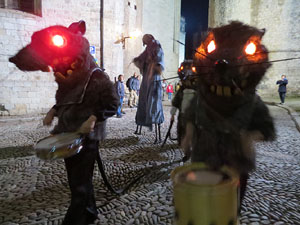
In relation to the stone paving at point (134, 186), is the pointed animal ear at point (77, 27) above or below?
above

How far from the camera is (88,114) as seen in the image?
192cm

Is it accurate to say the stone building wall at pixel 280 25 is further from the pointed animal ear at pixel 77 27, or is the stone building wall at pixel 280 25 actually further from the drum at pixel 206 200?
the drum at pixel 206 200

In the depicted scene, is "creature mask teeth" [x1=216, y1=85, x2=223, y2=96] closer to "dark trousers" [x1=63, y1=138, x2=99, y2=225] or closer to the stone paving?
the stone paving

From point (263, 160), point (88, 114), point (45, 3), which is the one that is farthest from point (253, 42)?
point (45, 3)

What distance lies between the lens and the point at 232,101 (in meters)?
1.66

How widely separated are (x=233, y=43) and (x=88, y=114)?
4.05 ft

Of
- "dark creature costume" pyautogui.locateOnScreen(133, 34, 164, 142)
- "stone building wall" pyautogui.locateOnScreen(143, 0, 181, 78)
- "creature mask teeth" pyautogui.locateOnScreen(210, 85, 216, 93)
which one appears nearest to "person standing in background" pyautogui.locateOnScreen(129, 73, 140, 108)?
"dark creature costume" pyautogui.locateOnScreen(133, 34, 164, 142)

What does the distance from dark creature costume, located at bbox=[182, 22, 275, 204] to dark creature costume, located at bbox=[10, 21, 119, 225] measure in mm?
796

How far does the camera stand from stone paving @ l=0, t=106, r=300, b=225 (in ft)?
7.90

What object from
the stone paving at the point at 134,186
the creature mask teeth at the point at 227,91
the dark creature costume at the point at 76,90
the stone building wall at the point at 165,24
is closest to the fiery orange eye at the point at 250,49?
the creature mask teeth at the point at 227,91

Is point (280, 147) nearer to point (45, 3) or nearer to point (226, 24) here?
point (226, 24)

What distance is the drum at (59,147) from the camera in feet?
5.51

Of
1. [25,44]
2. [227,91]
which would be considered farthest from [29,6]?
[227,91]

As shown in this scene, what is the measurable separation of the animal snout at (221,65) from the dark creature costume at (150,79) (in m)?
3.30
